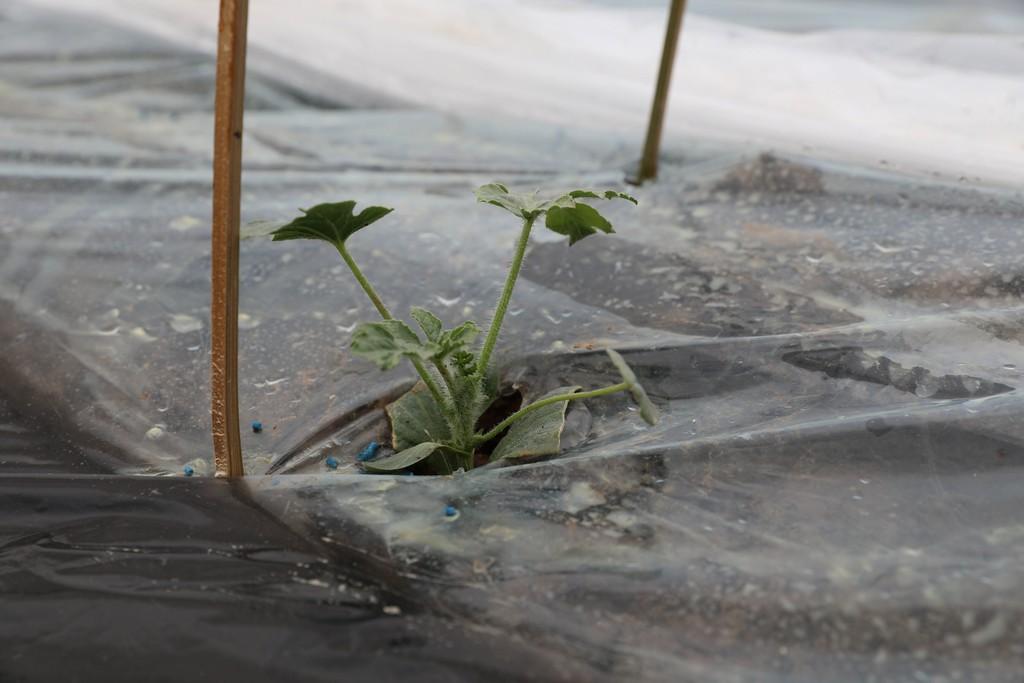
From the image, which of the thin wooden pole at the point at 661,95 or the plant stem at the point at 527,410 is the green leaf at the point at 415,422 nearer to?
the plant stem at the point at 527,410

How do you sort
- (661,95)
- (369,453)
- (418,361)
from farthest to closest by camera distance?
1. (661,95)
2. (369,453)
3. (418,361)

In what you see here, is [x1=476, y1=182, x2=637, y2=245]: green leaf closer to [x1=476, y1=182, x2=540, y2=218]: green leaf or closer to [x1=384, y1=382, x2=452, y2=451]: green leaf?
[x1=476, y1=182, x2=540, y2=218]: green leaf

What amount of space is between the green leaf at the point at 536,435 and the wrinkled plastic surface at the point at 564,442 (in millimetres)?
22

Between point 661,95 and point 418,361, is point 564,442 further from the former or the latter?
point 661,95

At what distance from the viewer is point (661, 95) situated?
54.7 inches

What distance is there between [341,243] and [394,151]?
32.0 inches

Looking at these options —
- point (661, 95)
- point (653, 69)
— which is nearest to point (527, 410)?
point (661, 95)

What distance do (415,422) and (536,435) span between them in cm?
12

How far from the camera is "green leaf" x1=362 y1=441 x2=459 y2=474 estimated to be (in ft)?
2.63

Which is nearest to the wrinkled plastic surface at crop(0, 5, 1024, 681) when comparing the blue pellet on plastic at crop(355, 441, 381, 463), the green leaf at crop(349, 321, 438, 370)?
the blue pellet on plastic at crop(355, 441, 381, 463)

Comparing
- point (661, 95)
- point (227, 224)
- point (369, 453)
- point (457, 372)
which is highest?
point (661, 95)

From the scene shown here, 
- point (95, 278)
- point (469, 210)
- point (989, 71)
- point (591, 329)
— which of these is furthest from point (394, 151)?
point (989, 71)

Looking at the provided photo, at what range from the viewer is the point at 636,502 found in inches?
29.8

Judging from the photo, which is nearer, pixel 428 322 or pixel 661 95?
pixel 428 322
